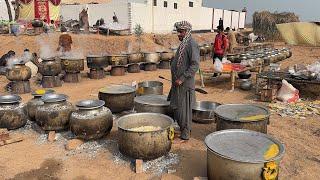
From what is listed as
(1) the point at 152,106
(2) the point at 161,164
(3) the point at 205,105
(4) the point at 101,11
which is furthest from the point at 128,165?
(4) the point at 101,11

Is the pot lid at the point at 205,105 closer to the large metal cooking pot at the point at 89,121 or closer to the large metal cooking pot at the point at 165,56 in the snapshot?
the large metal cooking pot at the point at 89,121

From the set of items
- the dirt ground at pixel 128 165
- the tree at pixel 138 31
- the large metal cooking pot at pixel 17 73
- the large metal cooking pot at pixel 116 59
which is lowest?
the dirt ground at pixel 128 165

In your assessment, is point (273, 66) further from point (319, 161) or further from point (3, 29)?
point (3, 29)

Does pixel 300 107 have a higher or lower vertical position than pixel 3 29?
lower

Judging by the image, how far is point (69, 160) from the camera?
4.48m

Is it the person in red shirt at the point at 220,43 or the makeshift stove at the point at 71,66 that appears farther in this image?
the makeshift stove at the point at 71,66

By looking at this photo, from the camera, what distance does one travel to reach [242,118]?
4418mm

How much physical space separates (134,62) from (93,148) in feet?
23.3

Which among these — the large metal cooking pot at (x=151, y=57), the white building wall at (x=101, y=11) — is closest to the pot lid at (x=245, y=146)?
the large metal cooking pot at (x=151, y=57)

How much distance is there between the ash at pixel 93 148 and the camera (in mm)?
4668

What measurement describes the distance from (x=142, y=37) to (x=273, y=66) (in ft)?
35.7

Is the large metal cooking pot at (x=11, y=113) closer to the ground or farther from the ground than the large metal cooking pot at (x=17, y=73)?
closer to the ground

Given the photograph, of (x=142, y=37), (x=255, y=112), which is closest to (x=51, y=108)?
(x=255, y=112)

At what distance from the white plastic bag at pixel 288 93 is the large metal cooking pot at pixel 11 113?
20.1 feet
